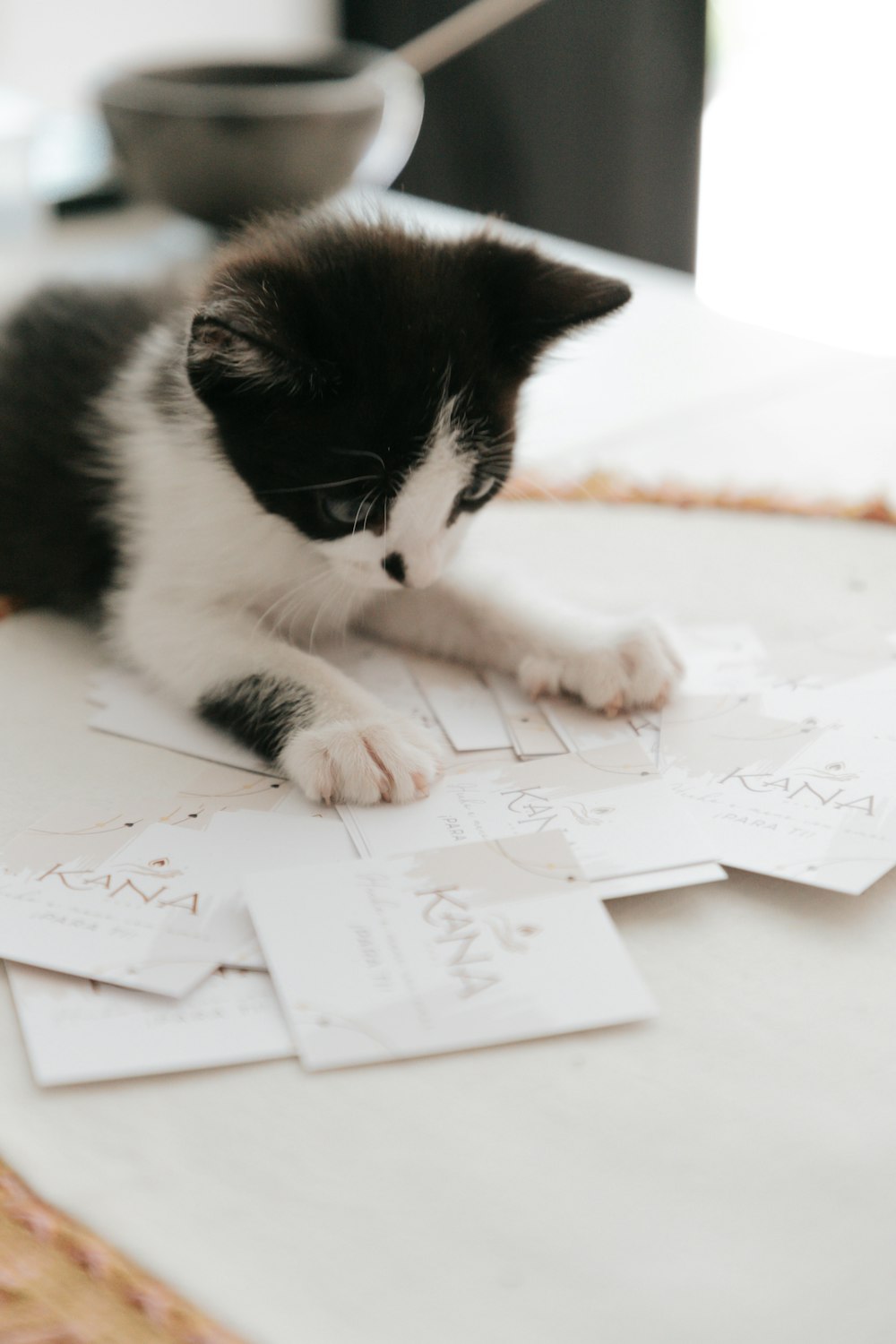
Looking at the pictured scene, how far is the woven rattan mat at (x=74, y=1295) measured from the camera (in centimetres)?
61

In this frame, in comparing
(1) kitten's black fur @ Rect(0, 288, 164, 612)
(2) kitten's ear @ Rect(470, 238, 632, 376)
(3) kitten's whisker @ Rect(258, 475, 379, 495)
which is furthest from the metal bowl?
(3) kitten's whisker @ Rect(258, 475, 379, 495)

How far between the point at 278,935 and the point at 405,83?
1.83m

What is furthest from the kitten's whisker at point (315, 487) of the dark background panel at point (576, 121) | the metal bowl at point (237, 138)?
the dark background panel at point (576, 121)

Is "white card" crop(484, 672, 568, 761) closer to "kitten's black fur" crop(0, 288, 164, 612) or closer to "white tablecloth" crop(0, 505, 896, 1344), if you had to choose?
"white tablecloth" crop(0, 505, 896, 1344)

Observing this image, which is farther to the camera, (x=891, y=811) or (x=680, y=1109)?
(x=891, y=811)

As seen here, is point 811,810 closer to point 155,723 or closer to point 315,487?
point 315,487

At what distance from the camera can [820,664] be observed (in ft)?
3.92

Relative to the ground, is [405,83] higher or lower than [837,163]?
higher

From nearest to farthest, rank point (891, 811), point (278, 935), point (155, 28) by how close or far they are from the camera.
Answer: point (278, 935)
point (891, 811)
point (155, 28)

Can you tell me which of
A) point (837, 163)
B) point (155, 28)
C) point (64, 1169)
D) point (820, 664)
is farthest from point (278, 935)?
point (837, 163)

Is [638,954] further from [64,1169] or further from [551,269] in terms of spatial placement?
[551,269]

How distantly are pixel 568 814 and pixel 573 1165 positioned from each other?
1.08 feet

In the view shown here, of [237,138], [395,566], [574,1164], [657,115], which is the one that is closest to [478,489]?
[395,566]

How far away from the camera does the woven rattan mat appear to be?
23.9 inches
